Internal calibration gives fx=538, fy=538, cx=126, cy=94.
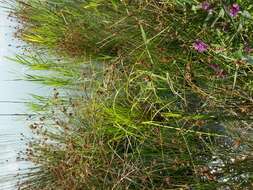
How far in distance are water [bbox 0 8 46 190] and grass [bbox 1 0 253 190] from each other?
13 cm

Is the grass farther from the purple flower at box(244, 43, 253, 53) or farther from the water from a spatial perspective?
the water

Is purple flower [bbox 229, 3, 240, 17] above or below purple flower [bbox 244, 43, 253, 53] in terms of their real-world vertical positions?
above

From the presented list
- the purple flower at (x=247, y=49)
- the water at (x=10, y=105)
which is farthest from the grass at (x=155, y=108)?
the water at (x=10, y=105)

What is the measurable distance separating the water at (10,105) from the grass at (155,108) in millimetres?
131

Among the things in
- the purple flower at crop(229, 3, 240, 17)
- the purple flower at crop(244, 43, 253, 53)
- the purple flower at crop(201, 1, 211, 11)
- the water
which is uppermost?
the purple flower at crop(201, 1, 211, 11)

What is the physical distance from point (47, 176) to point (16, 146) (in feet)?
0.70

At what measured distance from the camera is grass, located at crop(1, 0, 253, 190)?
159cm

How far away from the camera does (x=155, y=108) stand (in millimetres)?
1637

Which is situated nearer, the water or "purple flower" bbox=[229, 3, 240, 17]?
"purple flower" bbox=[229, 3, 240, 17]

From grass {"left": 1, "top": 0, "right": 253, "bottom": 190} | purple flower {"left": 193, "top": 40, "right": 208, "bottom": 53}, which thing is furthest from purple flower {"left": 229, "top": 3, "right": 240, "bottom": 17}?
purple flower {"left": 193, "top": 40, "right": 208, "bottom": 53}

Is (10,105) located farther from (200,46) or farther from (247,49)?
(247,49)

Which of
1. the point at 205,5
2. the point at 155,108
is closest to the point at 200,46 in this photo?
the point at 205,5

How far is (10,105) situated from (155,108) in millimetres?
642

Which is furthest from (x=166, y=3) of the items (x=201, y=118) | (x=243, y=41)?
(x=201, y=118)
